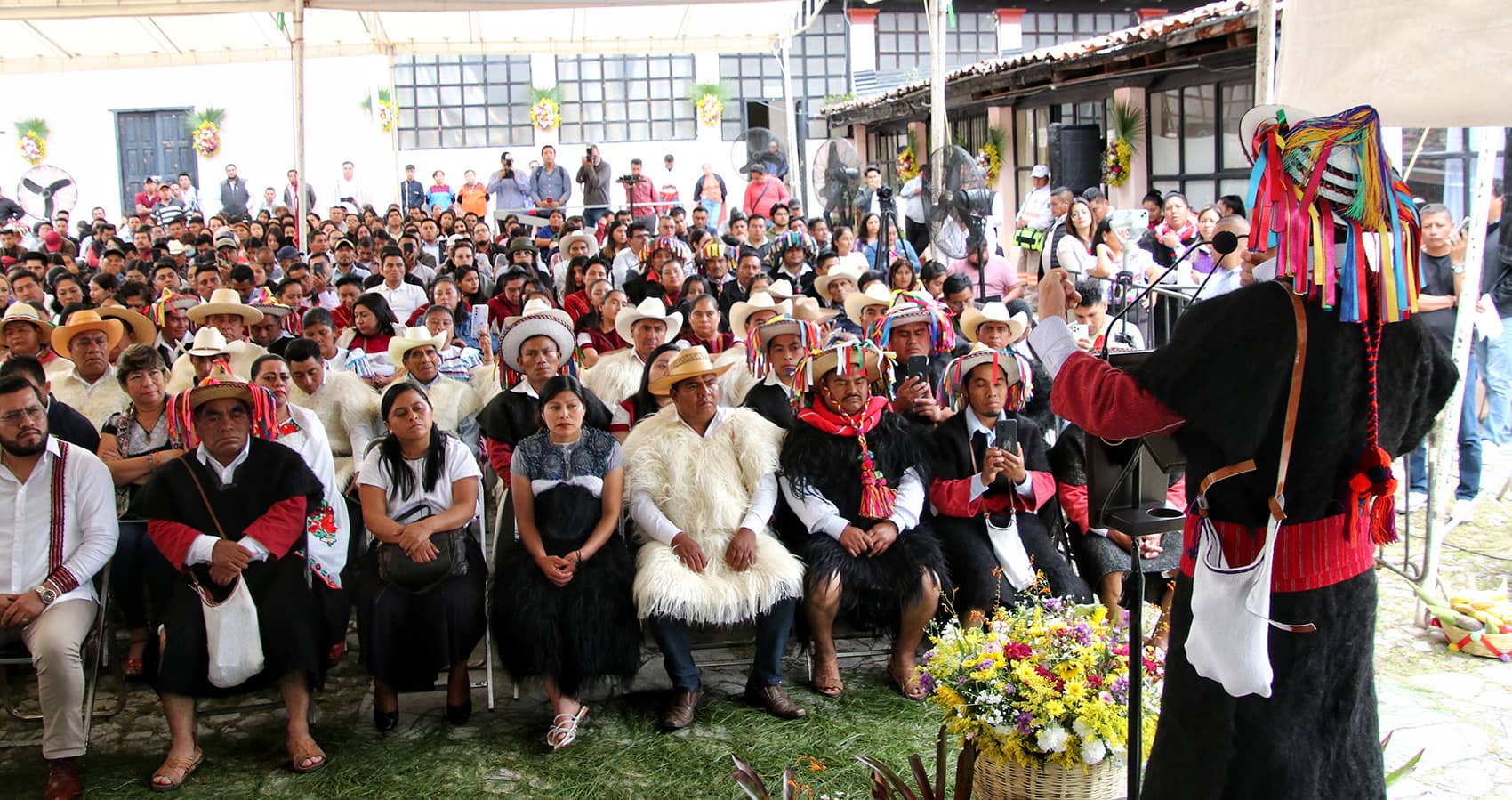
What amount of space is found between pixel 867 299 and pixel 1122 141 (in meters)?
7.27

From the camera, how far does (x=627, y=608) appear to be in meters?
4.50

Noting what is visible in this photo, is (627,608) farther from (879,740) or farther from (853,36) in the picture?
(853,36)

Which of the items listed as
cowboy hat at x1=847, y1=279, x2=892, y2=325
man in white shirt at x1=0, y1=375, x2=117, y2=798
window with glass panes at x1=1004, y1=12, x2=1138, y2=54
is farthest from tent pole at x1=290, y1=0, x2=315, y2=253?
window with glass panes at x1=1004, y1=12, x2=1138, y2=54

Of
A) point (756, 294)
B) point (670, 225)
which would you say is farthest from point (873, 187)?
point (756, 294)

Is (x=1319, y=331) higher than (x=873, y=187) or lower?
lower

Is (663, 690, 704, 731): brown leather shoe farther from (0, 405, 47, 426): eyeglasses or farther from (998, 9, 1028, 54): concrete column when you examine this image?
(998, 9, 1028, 54): concrete column

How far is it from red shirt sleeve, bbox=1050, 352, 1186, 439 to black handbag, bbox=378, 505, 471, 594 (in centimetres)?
263

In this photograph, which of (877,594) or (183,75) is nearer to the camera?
(877,594)

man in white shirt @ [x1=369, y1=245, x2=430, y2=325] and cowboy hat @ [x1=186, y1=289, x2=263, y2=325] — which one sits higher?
man in white shirt @ [x1=369, y1=245, x2=430, y2=325]

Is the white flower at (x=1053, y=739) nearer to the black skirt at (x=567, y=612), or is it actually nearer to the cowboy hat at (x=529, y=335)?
the black skirt at (x=567, y=612)

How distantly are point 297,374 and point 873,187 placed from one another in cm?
827

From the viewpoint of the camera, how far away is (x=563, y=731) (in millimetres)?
4324

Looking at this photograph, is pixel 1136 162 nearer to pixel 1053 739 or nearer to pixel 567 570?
pixel 567 570

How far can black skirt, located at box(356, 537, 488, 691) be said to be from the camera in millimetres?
4426
